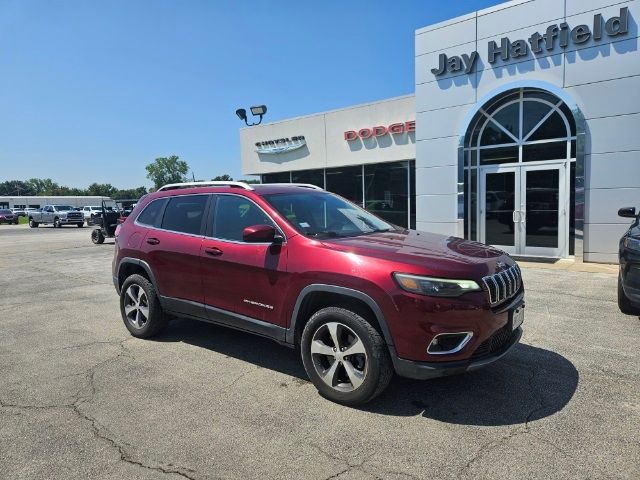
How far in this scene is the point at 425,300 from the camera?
3.29 meters

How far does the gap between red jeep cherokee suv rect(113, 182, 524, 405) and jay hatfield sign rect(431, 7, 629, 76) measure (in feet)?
27.5

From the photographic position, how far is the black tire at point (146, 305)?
208 inches

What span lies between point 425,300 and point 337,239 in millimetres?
1025

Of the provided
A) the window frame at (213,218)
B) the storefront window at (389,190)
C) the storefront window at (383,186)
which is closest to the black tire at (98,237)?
the storefront window at (383,186)

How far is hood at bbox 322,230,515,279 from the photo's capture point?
3.41 m

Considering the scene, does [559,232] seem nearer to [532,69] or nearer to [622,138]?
[622,138]

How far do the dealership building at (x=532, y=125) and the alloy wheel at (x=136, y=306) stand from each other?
8.91m

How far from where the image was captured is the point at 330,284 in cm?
365

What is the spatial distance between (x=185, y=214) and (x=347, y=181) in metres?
12.5

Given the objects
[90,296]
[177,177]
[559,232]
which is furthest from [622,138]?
[177,177]

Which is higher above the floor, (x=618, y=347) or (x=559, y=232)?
(x=559, y=232)

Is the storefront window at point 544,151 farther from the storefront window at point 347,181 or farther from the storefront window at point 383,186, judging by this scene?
the storefront window at point 347,181

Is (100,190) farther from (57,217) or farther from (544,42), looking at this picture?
(544,42)

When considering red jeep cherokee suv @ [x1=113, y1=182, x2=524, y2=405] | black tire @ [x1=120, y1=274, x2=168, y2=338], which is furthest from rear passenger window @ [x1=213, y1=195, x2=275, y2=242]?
black tire @ [x1=120, y1=274, x2=168, y2=338]
